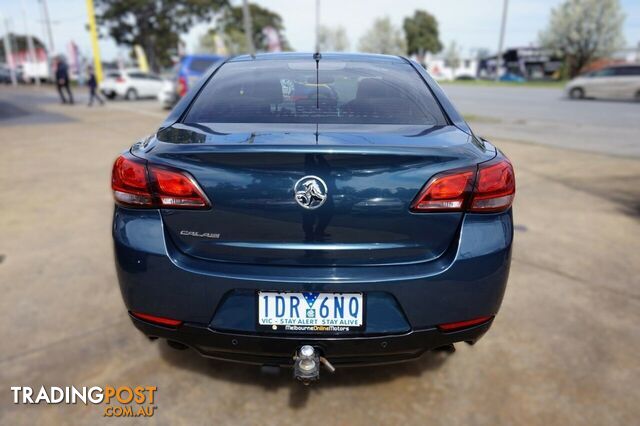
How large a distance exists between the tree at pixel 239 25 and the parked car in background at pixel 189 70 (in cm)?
3660

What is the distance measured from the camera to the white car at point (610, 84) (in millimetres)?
21297

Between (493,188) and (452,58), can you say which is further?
(452,58)

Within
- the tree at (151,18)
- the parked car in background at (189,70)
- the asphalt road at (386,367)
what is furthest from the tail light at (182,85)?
the tree at (151,18)

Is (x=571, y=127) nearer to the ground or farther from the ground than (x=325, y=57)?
nearer to the ground

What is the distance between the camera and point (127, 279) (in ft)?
6.44

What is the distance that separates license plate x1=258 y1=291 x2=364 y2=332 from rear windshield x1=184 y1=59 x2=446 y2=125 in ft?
→ 2.54

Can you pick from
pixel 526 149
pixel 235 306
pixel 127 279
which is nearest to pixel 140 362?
pixel 127 279

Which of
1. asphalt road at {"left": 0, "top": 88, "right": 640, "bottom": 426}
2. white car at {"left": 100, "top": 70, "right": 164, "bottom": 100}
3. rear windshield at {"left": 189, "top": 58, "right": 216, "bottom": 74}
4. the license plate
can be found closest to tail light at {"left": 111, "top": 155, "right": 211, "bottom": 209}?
the license plate

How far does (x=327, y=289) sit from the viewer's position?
180cm

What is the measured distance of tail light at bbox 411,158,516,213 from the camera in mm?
1799

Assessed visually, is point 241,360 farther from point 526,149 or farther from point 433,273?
point 526,149

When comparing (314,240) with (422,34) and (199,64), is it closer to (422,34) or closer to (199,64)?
(199,64)

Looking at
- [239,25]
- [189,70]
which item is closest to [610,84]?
[189,70]

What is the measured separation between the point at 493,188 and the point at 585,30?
60697 millimetres
